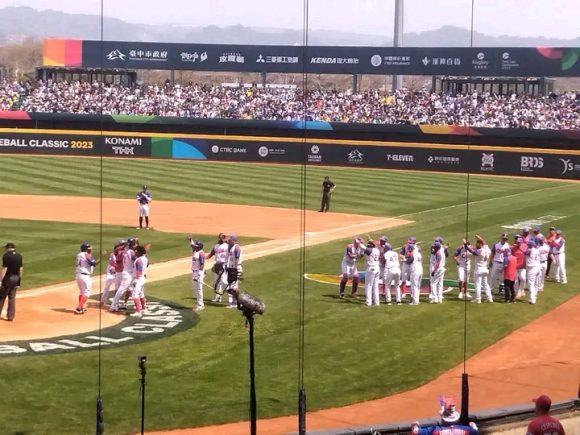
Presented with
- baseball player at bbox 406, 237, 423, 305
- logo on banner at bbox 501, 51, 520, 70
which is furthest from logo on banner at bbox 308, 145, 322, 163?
baseball player at bbox 406, 237, 423, 305

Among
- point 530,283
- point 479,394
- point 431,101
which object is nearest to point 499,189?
point 431,101

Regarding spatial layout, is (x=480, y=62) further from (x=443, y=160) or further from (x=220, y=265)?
(x=220, y=265)

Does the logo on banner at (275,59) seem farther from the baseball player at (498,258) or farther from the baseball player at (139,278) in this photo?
the baseball player at (139,278)

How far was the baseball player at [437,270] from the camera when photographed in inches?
884

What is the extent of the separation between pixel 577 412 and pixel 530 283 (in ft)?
34.4

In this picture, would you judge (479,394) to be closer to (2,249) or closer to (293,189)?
(2,249)

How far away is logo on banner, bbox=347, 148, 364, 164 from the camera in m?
59.1

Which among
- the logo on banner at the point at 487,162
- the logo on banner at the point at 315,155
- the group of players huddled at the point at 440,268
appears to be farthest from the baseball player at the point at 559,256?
the logo on banner at the point at 315,155

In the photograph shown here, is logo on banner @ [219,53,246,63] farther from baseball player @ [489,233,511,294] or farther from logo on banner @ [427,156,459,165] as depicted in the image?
baseball player @ [489,233,511,294]

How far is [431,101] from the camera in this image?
214 ft

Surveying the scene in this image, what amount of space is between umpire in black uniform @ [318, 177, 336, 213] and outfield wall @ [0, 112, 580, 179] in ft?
64.3

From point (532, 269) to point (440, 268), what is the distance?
93.0 inches

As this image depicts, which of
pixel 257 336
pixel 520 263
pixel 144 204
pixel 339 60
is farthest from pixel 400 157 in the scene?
pixel 257 336

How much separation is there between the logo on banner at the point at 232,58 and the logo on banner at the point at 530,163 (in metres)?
23.2
